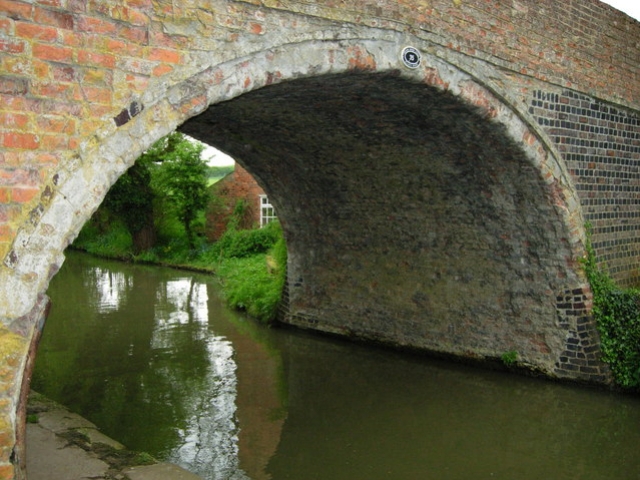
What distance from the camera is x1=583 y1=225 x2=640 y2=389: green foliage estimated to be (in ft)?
26.0

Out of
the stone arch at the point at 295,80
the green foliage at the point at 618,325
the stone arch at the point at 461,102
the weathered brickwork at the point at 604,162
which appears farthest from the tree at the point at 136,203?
the green foliage at the point at 618,325

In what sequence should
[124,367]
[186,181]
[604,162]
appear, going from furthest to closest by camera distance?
[186,181] < [124,367] < [604,162]

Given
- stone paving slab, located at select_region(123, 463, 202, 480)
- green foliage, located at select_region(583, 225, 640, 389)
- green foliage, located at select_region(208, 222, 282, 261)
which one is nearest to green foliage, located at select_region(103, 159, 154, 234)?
green foliage, located at select_region(208, 222, 282, 261)

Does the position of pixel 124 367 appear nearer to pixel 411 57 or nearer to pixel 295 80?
pixel 295 80

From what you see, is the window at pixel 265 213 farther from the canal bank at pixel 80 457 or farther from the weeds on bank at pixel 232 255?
the canal bank at pixel 80 457

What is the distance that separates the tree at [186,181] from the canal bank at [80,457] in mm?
15271

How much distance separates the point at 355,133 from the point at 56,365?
16.8 feet

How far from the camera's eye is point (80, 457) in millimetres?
5008

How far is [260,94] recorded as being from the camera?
269 inches

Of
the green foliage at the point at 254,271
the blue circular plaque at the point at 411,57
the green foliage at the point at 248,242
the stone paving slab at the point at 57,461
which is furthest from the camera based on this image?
the green foliage at the point at 248,242

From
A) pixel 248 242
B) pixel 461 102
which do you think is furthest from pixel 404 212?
pixel 248 242

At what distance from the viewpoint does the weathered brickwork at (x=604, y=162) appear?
26.1 ft

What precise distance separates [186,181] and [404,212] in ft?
40.7

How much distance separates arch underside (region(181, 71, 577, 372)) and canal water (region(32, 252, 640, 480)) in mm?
576
